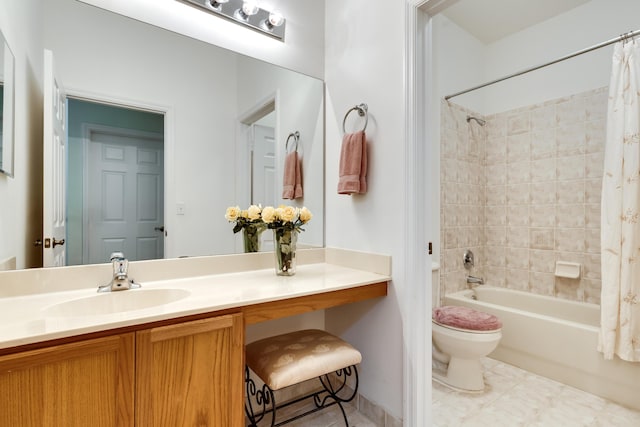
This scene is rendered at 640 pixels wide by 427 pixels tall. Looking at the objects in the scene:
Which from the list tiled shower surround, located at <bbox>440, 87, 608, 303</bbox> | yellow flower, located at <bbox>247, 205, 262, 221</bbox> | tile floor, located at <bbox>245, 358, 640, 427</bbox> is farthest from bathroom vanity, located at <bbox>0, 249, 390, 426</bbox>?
tiled shower surround, located at <bbox>440, 87, 608, 303</bbox>

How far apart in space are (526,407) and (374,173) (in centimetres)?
155

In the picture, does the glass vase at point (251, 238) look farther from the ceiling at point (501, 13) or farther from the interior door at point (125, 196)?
the ceiling at point (501, 13)

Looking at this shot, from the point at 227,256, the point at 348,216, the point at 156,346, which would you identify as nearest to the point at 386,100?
the point at 348,216

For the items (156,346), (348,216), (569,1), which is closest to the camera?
(156,346)

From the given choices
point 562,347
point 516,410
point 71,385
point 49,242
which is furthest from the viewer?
point 562,347

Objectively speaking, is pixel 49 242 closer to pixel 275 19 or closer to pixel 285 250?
pixel 285 250

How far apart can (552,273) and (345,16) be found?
97.3 inches

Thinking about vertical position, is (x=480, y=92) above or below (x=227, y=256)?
above

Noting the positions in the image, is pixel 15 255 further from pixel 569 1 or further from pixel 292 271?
pixel 569 1

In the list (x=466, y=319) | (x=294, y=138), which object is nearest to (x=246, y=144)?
(x=294, y=138)

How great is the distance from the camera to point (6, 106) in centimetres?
112

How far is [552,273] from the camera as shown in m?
2.57

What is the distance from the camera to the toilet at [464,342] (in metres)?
1.87

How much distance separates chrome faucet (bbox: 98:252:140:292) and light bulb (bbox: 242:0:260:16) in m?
1.33
